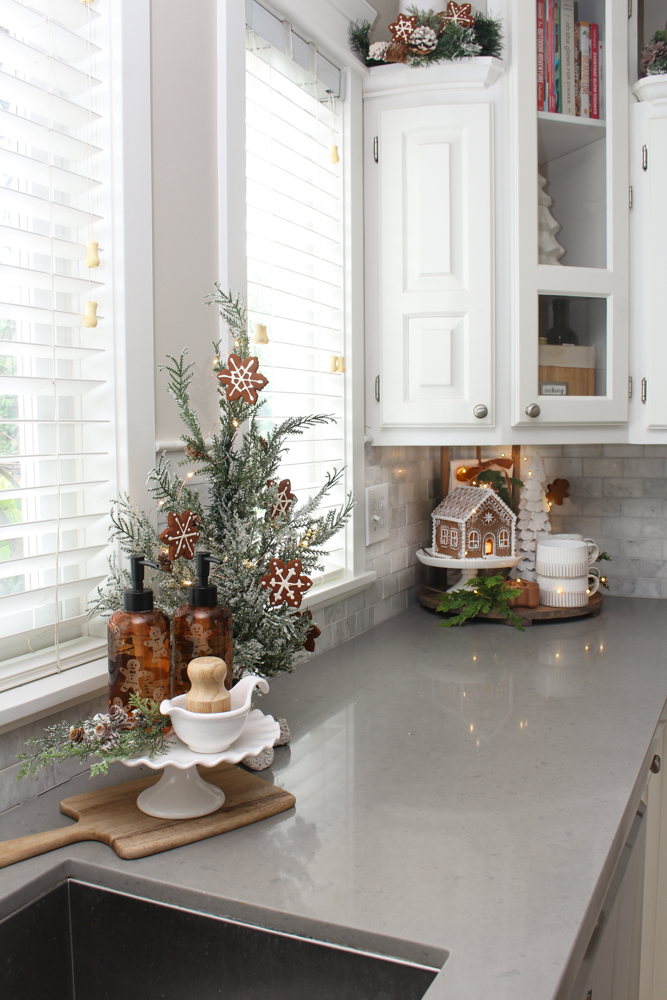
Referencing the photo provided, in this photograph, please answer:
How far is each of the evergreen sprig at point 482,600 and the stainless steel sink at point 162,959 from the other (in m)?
1.27

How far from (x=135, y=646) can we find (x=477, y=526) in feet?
4.33

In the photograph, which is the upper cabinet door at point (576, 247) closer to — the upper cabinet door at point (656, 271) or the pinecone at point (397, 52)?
the upper cabinet door at point (656, 271)

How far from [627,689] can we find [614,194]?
1.24 m

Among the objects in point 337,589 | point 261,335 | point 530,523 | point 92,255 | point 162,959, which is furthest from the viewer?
point 530,523

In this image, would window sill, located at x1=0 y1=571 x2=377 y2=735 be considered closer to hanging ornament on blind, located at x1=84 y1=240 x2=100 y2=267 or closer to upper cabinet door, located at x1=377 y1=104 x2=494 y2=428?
hanging ornament on blind, located at x1=84 y1=240 x2=100 y2=267

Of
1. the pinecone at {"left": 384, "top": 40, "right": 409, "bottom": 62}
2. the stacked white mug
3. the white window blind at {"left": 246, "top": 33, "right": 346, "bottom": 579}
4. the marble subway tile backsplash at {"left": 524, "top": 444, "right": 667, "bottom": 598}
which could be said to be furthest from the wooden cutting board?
the marble subway tile backsplash at {"left": 524, "top": 444, "right": 667, "bottom": 598}

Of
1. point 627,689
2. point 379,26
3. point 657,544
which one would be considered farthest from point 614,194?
point 627,689

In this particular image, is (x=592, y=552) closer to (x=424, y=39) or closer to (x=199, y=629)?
(x=424, y=39)

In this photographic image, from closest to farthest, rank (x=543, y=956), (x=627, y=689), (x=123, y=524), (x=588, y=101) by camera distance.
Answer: (x=543, y=956)
(x=123, y=524)
(x=627, y=689)
(x=588, y=101)

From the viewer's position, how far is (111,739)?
2.90 ft

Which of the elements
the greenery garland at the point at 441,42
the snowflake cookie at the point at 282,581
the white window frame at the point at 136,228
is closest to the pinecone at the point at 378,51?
the greenery garland at the point at 441,42

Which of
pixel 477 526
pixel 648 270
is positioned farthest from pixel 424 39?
pixel 477 526

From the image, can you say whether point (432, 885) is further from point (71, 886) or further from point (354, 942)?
point (71, 886)

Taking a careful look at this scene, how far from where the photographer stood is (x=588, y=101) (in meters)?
2.00
